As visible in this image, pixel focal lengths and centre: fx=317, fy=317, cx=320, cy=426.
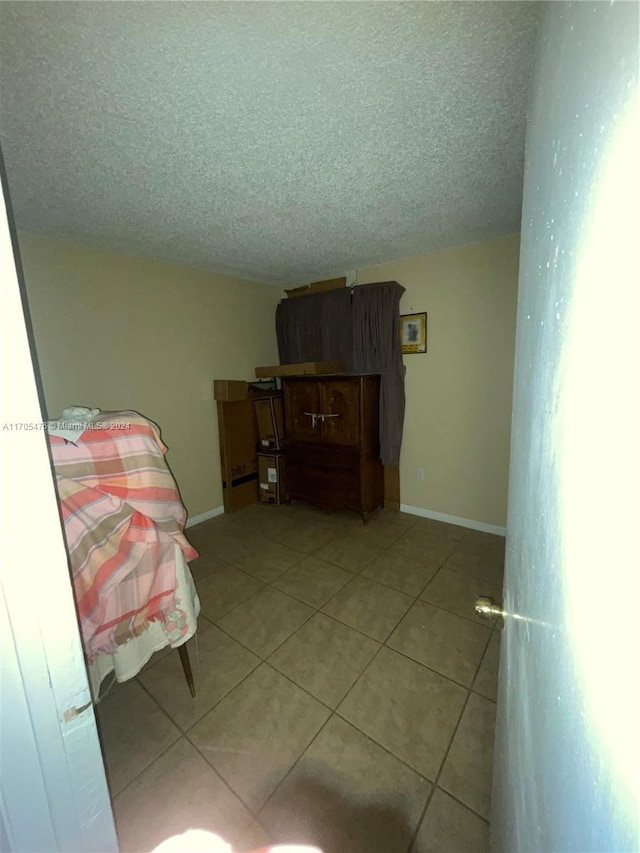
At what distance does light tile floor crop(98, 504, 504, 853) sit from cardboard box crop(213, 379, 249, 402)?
160 centimetres

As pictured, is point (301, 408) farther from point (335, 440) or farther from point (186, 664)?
point (186, 664)

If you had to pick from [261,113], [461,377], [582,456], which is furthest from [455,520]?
[261,113]

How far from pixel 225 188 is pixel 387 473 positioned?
2.63 meters

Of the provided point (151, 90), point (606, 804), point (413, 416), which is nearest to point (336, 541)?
point (413, 416)

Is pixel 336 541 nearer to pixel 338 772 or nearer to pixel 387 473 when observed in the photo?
pixel 387 473

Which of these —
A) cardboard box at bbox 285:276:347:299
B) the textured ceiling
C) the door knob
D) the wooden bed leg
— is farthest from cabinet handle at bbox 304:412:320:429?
the door knob

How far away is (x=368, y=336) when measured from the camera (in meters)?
3.06

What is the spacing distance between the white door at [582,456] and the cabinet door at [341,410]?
2.29 m

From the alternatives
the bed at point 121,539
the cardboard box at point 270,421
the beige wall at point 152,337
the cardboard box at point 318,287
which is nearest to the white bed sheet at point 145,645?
the bed at point 121,539

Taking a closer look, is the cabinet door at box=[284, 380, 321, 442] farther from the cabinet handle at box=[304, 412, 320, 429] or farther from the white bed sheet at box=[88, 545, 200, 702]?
the white bed sheet at box=[88, 545, 200, 702]

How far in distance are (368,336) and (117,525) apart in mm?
2565

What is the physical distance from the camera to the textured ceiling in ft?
2.95

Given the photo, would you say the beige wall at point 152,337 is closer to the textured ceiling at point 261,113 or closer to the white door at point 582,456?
the textured ceiling at point 261,113

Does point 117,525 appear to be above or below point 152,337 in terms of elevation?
below
